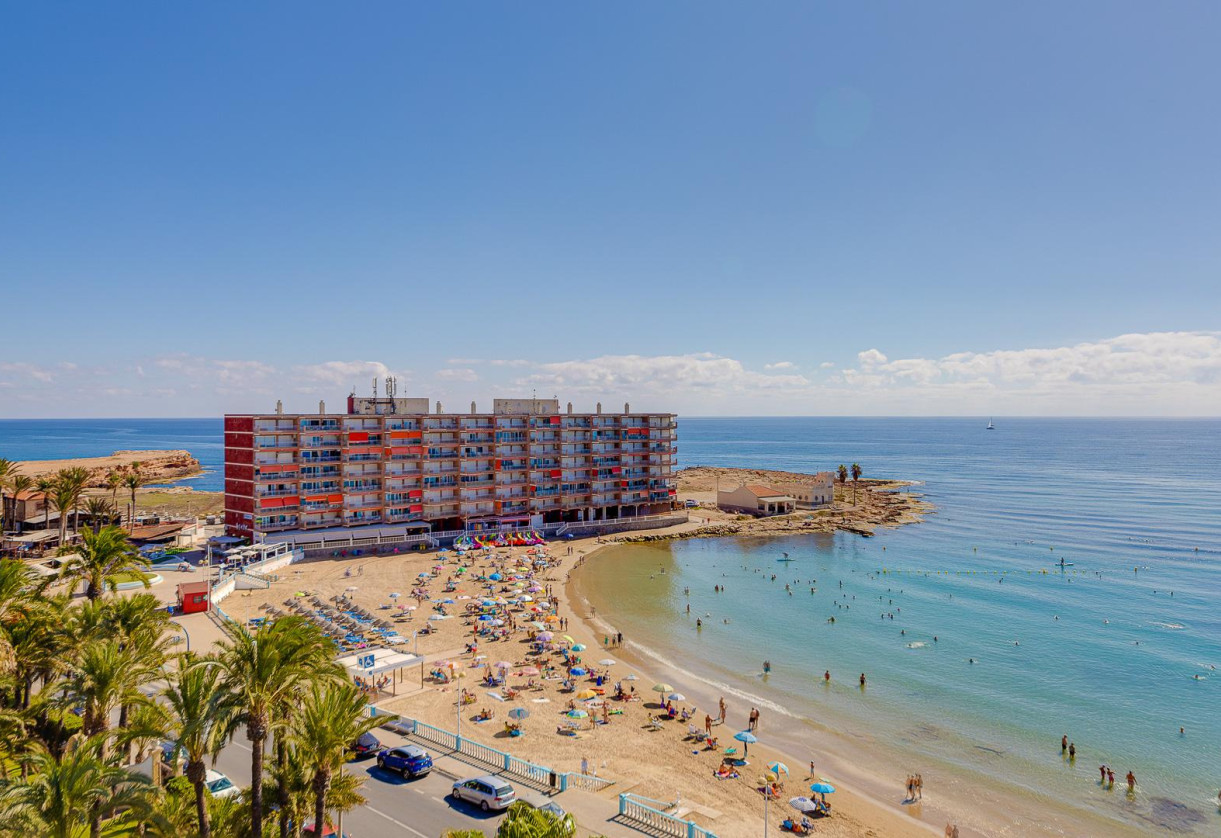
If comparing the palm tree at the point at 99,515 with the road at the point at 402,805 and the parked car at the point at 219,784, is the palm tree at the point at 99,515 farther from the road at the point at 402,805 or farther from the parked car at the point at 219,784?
the parked car at the point at 219,784

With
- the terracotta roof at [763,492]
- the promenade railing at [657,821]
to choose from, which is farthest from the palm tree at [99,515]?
the terracotta roof at [763,492]

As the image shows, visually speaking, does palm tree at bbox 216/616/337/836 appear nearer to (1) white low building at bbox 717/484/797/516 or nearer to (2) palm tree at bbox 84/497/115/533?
(2) palm tree at bbox 84/497/115/533

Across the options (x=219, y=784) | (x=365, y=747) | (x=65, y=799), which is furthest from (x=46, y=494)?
(x=65, y=799)

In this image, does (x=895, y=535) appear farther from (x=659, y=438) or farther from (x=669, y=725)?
(x=669, y=725)

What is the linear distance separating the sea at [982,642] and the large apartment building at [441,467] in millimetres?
15429

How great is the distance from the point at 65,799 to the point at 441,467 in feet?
269

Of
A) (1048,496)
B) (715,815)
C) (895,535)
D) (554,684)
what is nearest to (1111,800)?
(715,815)

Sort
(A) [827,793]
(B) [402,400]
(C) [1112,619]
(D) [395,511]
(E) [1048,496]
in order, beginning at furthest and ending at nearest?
(E) [1048,496], (B) [402,400], (D) [395,511], (C) [1112,619], (A) [827,793]

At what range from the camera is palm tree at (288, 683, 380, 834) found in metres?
20.5

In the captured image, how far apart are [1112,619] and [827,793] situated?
52442 millimetres

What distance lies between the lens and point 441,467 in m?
98.0

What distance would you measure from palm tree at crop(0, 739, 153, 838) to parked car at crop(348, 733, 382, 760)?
623 inches

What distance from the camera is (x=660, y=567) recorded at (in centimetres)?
8994

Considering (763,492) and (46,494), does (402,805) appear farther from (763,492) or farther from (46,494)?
(763,492)
